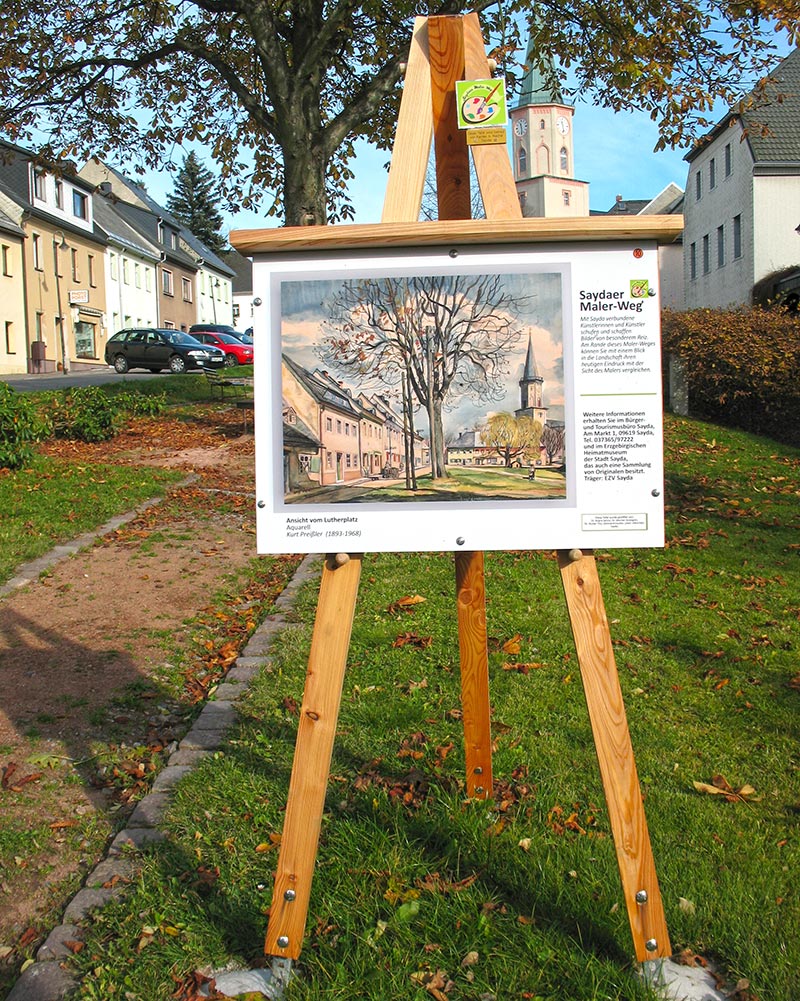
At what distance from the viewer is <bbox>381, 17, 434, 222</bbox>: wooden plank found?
118 inches

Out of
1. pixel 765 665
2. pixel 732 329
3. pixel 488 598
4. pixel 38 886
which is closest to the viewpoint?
pixel 38 886

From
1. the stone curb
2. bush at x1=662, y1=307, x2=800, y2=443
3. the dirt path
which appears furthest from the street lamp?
the stone curb

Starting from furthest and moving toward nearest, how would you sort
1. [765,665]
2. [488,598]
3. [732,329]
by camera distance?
1. [732,329]
2. [488,598]
3. [765,665]

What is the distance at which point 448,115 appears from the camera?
10.5 feet

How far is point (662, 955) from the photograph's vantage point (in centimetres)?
268

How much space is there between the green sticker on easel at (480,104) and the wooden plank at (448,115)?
135 millimetres

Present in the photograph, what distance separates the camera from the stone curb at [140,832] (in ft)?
9.26

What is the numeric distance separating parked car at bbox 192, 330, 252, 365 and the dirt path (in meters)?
34.2

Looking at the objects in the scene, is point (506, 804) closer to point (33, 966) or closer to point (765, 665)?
point (33, 966)

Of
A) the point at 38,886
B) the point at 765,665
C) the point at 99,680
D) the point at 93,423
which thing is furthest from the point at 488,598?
the point at 93,423

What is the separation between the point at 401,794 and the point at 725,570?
15.1 ft

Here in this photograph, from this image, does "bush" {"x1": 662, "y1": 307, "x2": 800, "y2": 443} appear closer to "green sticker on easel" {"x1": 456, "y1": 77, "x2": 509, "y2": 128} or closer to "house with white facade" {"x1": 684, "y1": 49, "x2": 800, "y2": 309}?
"green sticker on easel" {"x1": 456, "y1": 77, "x2": 509, "y2": 128}

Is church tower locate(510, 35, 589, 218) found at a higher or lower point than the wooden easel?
higher

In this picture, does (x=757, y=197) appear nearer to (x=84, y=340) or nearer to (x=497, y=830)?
(x=84, y=340)
